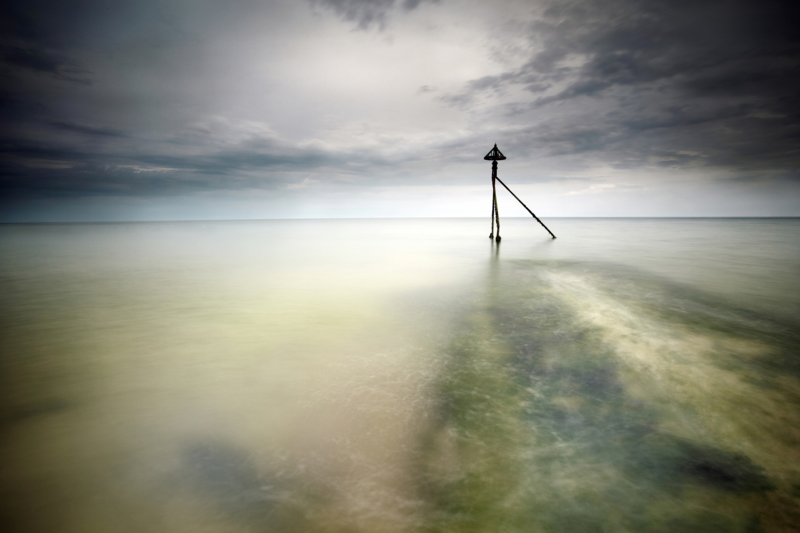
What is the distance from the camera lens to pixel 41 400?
4.95 m

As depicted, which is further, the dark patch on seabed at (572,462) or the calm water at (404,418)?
the calm water at (404,418)

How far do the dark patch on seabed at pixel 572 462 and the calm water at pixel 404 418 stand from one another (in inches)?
0.8

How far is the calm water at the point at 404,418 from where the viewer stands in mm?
3033

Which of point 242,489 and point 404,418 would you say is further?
point 404,418

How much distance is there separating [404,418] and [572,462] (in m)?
1.88

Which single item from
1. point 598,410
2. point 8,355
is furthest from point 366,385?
point 8,355

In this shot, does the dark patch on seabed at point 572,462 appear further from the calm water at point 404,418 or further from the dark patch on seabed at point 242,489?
the dark patch on seabed at point 242,489

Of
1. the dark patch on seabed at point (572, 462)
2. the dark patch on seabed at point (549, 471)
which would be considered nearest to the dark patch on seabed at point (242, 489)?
the dark patch on seabed at point (549, 471)

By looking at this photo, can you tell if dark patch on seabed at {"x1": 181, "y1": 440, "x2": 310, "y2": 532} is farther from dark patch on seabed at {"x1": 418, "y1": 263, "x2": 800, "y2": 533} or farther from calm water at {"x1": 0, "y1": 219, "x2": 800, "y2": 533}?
dark patch on seabed at {"x1": 418, "y1": 263, "x2": 800, "y2": 533}

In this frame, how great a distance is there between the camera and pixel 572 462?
11.6ft

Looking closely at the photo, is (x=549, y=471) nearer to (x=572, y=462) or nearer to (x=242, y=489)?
(x=572, y=462)

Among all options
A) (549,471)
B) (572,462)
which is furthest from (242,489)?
(572,462)

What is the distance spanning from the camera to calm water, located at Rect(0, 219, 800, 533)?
3.03 m

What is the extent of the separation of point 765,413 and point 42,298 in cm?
1767
